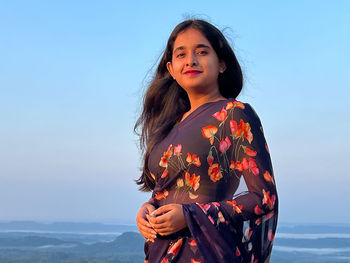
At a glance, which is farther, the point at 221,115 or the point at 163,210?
the point at 221,115

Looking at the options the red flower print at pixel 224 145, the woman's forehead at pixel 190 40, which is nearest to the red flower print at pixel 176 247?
the red flower print at pixel 224 145

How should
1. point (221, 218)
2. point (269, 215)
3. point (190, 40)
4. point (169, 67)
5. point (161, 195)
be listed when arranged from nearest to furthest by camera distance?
point (221, 218) < point (269, 215) < point (161, 195) < point (190, 40) < point (169, 67)

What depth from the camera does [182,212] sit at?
237cm

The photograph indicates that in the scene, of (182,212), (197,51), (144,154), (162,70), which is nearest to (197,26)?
(197,51)

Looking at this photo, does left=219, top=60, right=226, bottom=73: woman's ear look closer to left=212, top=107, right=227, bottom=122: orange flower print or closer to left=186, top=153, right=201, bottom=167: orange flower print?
left=212, top=107, right=227, bottom=122: orange flower print

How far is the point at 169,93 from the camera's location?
3.29m

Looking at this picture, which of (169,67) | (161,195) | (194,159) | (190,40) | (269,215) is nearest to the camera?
(269,215)

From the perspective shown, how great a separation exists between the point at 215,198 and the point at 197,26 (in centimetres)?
97

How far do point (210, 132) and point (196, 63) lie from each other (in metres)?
0.40

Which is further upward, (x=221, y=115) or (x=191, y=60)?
(x=191, y=60)

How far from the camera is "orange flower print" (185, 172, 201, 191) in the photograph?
257cm

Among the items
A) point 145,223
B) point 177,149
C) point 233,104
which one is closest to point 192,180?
point 177,149

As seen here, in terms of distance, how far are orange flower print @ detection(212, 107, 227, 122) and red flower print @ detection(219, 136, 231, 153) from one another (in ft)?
0.40

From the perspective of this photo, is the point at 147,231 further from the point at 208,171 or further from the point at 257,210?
the point at 257,210
